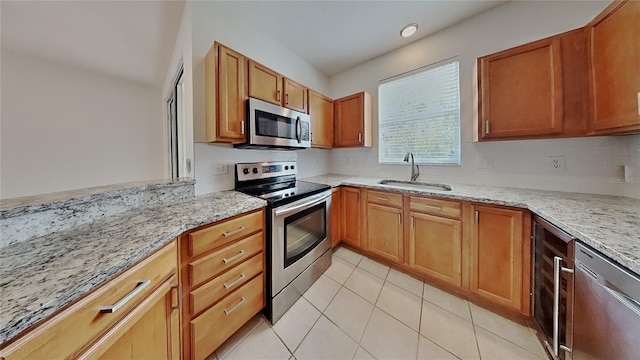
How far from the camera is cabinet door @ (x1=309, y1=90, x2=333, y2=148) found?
2389 mm

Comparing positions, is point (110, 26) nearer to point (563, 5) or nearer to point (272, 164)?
point (272, 164)

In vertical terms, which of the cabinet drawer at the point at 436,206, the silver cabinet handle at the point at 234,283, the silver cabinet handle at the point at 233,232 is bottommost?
the silver cabinet handle at the point at 234,283

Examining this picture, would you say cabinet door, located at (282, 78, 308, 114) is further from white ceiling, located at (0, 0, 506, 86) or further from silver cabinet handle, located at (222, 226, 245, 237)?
silver cabinet handle, located at (222, 226, 245, 237)

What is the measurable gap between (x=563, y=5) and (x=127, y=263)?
3294mm

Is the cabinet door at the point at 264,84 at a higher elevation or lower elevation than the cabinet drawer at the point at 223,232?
higher

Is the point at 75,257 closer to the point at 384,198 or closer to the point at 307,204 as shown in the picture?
the point at 307,204

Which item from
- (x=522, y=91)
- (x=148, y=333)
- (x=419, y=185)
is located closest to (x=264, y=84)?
(x=148, y=333)

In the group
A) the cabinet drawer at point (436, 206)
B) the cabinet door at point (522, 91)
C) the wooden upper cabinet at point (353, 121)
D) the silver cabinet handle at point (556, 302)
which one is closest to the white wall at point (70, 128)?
the wooden upper cabinet at point (353, 121)

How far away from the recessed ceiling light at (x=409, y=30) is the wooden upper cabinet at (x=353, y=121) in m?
0.73

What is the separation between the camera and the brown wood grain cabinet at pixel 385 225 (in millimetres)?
1918

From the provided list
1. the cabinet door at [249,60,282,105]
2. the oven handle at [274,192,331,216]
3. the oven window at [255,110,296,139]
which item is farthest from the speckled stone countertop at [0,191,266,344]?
the cabinet door at [249,60,282,105]

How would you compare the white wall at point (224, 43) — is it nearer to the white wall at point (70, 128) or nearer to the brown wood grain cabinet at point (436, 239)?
the brown wood grain cabinet at point (436, 239)

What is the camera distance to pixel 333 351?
1.21 metres

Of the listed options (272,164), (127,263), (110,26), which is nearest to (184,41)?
(110,26)
